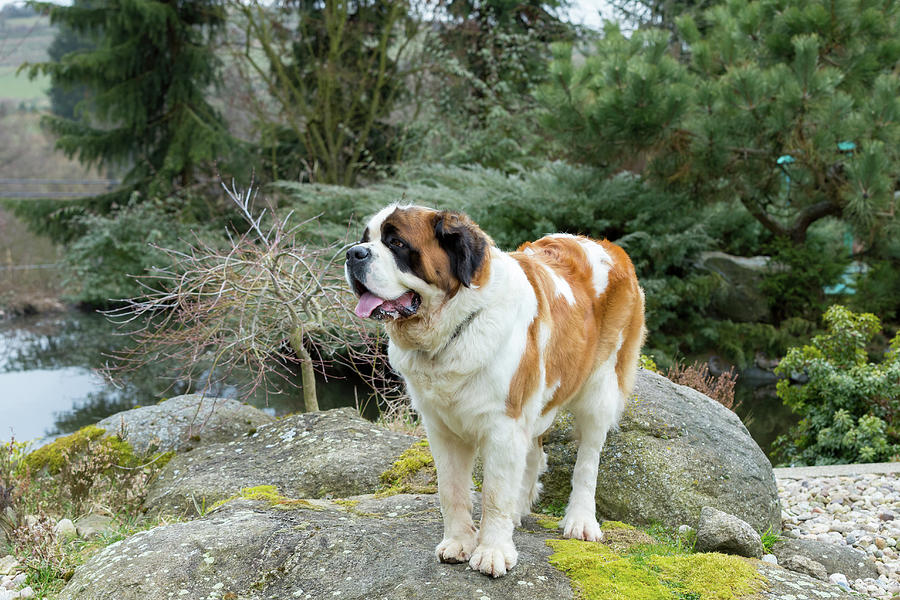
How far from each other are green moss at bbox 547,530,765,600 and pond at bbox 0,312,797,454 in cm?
533

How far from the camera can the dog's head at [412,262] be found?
10.1 ft

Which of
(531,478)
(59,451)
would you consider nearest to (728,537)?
(531,478)

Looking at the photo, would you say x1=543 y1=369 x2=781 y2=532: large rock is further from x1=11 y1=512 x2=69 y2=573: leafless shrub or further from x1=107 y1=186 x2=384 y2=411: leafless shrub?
x1=11 y1=512 x2=69 y2=573: leafless shrub

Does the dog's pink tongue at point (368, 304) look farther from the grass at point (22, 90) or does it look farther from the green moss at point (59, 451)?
the grass at point (22, 90)

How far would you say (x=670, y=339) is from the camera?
12.6 metres

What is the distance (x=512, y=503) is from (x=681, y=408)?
86.1 inches

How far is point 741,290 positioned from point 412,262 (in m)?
12.3

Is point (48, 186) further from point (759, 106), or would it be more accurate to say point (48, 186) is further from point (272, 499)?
point (272, 499)

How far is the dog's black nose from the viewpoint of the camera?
3.04 m

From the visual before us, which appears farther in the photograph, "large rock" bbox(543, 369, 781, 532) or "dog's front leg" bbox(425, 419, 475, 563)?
"large rock" bbox(543, 369, 781, 532)

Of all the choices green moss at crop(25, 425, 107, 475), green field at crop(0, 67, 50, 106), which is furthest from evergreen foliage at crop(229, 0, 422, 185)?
green field at crop(0, 67, 50, 106)

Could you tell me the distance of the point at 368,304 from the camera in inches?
122

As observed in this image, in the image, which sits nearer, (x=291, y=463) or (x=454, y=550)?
(x=454, y=550)

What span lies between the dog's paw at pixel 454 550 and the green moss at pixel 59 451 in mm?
4241
